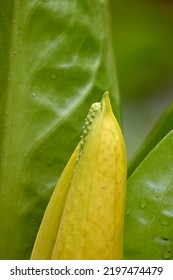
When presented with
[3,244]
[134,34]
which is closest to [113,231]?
[3,244]

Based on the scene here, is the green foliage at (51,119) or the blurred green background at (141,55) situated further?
the blurred green background at (141,55)

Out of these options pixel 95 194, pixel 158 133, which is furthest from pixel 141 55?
pixel 95 194

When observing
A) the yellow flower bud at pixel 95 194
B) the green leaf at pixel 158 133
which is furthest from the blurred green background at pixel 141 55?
the yellow flower bud at pixel 95 194

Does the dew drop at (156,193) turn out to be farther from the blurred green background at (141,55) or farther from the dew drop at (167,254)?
the blurred green background at (141,55)

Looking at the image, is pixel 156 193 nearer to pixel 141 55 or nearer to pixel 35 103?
pixel 35 103

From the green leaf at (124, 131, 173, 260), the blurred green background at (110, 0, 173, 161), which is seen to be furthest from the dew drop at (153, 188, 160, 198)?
the blurred green background at (110, 0, 173, 161)

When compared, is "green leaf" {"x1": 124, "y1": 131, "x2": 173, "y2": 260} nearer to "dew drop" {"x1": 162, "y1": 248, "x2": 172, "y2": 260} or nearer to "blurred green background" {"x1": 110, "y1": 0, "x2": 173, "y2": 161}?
"dew drop" {"x1": 162, "y1": 248, "x2": 172, "y2": 260}

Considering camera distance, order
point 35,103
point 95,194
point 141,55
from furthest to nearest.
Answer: point 141,55
point 35,103
point 95,194
